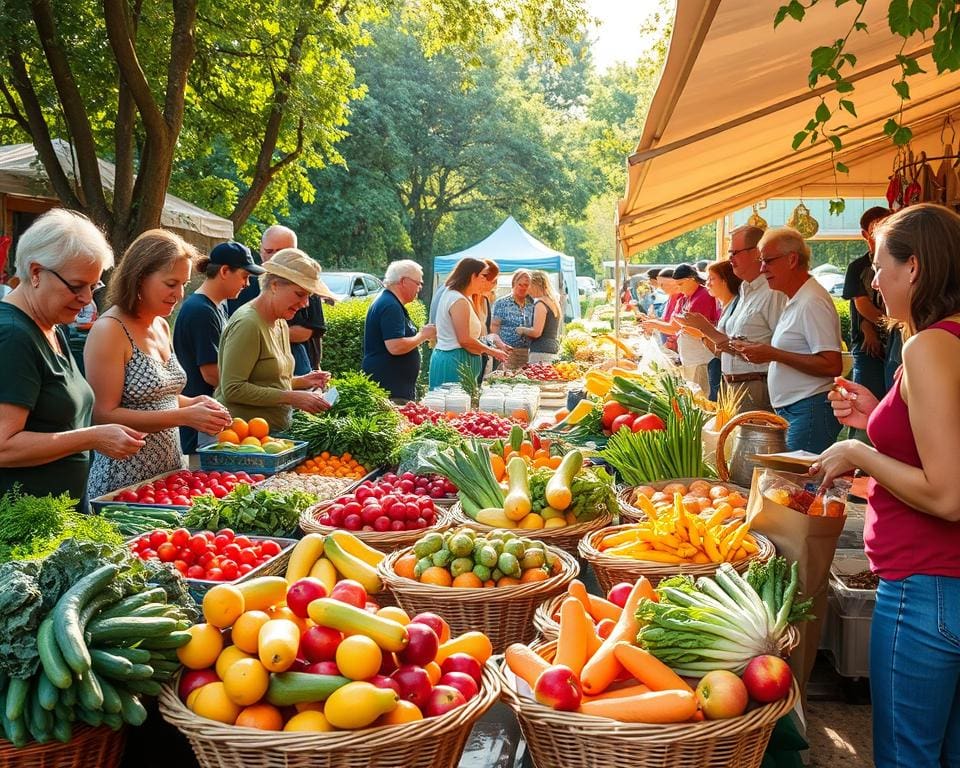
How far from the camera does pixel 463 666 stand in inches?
75.6

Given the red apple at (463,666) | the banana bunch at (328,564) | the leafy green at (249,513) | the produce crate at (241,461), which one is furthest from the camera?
the produce crate at (241,461)

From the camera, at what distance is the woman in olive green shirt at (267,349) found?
4.71 m

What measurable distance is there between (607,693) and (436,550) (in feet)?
2.89

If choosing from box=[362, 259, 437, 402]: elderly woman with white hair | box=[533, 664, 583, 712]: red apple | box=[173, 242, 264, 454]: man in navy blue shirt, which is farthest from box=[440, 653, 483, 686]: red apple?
box=[362, 259, 437, 402]: elderly woman with white hair

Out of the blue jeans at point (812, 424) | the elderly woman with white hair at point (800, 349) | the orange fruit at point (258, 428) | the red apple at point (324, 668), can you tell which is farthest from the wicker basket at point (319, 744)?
the blue jeans at point (812, 424)

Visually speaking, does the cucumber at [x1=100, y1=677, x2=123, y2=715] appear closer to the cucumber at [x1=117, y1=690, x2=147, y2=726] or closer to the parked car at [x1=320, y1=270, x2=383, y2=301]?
the cucumber at [x1=117, y1=690, x2=147, y2=726]

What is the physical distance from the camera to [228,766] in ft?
5.55

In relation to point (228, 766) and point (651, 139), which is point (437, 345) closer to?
point (651, 139)

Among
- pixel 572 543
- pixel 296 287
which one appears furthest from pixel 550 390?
pixel 572 543

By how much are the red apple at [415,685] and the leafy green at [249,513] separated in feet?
5.03

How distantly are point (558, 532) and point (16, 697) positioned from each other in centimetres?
185

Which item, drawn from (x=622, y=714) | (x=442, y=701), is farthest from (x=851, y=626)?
(x=442, y=701)

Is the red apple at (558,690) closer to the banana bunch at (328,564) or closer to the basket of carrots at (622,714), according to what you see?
the basket of carrots at (622,714)

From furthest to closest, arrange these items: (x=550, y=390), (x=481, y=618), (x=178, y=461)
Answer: (x=550, y=390)
(x=178, y=461)
(x=481, y=618)
